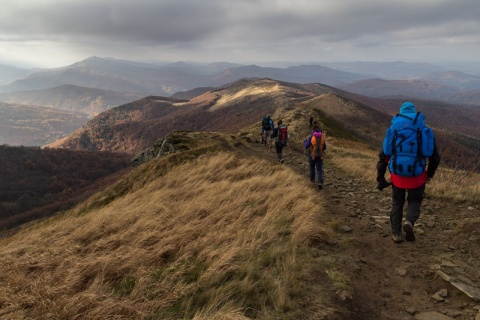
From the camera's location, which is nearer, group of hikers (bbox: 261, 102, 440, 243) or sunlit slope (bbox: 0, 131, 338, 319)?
sunlit slope (bbox: 0, 131, 338, 319)

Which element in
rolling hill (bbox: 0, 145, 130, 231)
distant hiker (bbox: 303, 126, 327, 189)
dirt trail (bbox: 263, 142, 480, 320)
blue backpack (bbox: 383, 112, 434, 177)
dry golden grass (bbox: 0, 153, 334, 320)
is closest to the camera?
dry golden grass (bbox: 0, 153, 334, 320)

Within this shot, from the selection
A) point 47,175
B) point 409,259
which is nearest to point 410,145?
point 409,259

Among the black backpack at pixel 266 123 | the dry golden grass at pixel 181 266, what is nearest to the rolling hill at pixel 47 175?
the black backpack at pixel 266 123

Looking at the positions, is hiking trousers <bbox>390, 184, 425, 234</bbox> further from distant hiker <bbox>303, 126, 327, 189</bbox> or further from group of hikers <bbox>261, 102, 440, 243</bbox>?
distant hiker <bbox>303, 126, 327, 189</bbox>

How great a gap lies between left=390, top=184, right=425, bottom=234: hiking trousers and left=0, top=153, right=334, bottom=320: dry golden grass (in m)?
1.56

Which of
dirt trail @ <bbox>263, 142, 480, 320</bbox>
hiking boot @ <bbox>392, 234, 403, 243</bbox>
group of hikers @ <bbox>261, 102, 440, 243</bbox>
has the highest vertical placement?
group of hikers @ <bbox>261, 102, 440, 243</bbox>

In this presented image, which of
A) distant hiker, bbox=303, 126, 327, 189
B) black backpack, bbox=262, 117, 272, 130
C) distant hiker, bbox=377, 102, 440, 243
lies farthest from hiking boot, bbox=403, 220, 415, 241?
black backpack, bbox=262, 117, 272, 130

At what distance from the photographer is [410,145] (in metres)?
5.43

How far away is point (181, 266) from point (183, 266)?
0.15ft

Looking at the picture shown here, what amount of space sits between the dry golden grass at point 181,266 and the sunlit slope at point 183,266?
0.02 metres

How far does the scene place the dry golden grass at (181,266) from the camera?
148 inches

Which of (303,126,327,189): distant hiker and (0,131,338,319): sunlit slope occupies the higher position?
(303,126,327,189): distant hiker

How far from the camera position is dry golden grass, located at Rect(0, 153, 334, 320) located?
3756 millimetres

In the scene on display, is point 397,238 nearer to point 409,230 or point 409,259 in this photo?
point 409,230
